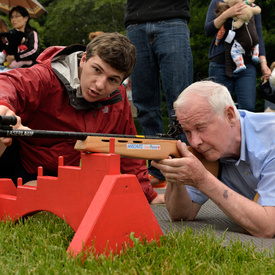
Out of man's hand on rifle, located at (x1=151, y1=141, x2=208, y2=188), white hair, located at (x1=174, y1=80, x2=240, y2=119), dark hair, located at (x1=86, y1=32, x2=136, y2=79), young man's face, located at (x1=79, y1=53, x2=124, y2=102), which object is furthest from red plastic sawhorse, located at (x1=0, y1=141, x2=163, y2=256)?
dark hair, located at (x1=86, y1=32, x2=136, y2=79)

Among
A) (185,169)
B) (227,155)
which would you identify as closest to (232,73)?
(227,155)

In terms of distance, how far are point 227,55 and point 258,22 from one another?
34.8 inches

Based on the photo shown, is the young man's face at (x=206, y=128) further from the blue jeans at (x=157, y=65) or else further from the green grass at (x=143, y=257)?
the blue jeans at (x=157, y=65)

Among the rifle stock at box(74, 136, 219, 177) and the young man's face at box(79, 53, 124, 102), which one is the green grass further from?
the young man's face at box(79, 53, 124, 102)

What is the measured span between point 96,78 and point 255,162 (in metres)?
1.25

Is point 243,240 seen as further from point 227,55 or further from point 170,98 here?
point 227,55

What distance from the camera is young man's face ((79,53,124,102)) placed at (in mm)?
3027

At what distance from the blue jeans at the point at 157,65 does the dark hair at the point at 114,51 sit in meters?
0.87

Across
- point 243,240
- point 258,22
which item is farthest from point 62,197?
point 258,22

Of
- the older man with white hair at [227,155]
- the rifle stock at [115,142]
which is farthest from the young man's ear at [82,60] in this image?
the rifle stock at [115,142]

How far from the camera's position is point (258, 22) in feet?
18.5

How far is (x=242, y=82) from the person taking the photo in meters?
5.13

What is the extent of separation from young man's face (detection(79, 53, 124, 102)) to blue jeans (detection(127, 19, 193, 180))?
3.50 ft

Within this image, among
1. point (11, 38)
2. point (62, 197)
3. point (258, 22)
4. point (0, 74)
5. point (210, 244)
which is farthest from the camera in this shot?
point (11, 38)
